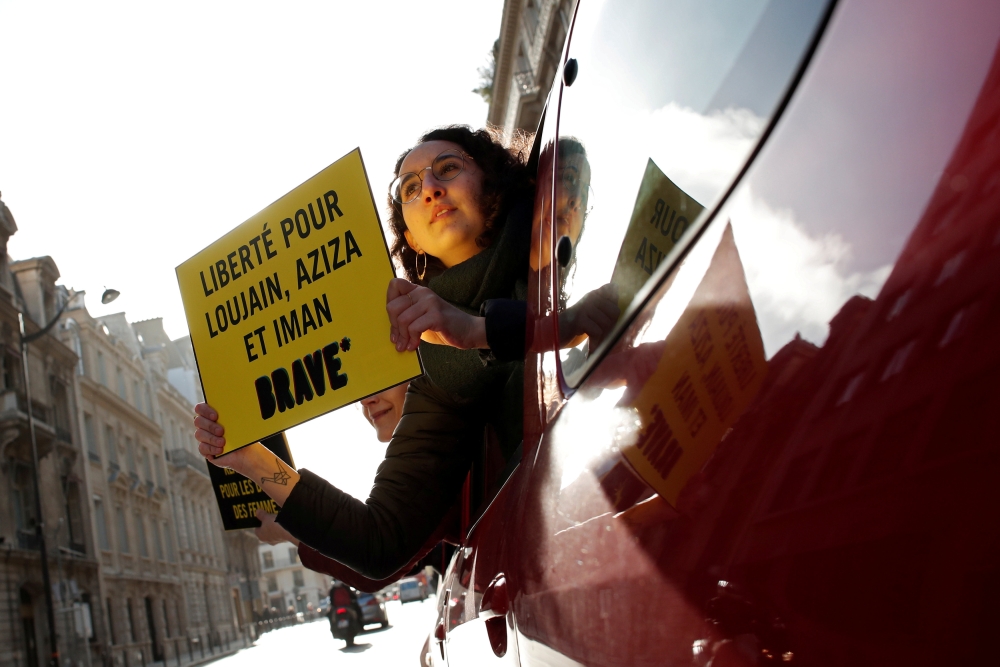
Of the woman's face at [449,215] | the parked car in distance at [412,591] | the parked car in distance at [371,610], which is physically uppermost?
the parked car in distance at [412,591]

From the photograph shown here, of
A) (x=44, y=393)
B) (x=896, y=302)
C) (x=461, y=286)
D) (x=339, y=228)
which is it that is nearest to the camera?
(x=896, y=302)

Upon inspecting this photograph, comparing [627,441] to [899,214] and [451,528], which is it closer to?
[899,214]

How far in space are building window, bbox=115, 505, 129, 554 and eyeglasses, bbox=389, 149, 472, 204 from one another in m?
38.6

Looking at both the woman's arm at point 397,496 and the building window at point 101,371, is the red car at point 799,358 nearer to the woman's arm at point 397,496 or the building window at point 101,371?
the woman's arm at point 397,496

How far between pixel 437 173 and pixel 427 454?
603 millimetres

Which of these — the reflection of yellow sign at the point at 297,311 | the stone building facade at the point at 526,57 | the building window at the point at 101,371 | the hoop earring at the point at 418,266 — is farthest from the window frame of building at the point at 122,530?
the hoop earring at the point at 418,266

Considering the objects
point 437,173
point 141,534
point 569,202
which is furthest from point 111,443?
point 569,202

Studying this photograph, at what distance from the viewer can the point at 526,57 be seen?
29.5 meters

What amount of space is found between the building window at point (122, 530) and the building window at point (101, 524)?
130 centimetres

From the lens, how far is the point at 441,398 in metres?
1.85

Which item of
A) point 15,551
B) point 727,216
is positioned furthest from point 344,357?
point 15,551

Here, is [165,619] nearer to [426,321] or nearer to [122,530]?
[122,530]

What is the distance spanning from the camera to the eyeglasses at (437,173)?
77.7 inches

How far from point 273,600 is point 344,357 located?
3695 inches
